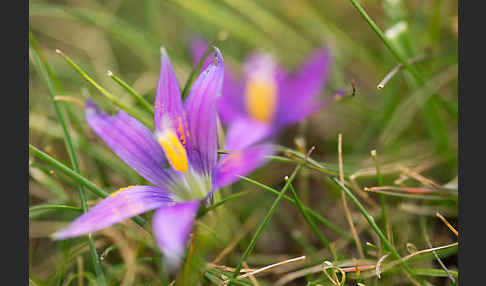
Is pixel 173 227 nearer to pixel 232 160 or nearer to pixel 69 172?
pixel 232 160

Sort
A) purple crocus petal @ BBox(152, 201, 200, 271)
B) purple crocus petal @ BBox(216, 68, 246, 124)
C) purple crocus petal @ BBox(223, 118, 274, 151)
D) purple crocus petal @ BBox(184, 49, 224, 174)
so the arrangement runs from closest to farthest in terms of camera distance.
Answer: purple crocus petal @ BBox(152, 201, 200, 271) < purple crocus petal @ BBox(184, 49, 224, 174) < purple crocus petal @ BBox(223, 118, 274, 151) < purple crocus petal @ BBox(216, 68, 246, 124)

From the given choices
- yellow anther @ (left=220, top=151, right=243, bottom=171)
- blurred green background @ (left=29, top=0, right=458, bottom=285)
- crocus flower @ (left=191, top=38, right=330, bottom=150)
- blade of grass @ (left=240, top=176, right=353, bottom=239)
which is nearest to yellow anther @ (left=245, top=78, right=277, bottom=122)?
crocus flower @ (left=191, top=38, right=330, bottom=150)

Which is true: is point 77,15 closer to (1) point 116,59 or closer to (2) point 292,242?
(1) point 116,59

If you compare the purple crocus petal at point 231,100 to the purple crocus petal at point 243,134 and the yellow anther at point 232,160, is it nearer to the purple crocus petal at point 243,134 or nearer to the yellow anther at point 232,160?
the purple crocus petal at point 243,134

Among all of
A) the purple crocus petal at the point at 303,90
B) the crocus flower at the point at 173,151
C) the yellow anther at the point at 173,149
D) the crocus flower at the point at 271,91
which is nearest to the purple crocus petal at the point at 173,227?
the crocus flower at the point at 173,151

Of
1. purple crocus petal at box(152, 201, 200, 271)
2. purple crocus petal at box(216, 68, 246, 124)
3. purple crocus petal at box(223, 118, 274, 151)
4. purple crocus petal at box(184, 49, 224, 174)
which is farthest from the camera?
purple crocus petal at box(216, 68, 246, 124)

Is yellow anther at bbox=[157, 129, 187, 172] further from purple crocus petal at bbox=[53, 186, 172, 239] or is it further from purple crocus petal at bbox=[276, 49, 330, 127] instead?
purple crocus petal at bbox=[276, 49, 330, 127]
